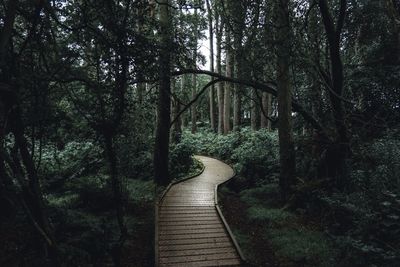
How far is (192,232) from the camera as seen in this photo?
841 cm

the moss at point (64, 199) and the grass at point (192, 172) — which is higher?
the grass at point (192, 172)

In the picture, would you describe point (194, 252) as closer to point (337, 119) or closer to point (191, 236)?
point (191, 236)

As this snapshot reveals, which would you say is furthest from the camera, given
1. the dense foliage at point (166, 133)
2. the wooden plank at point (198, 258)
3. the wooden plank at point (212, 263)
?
the wooden plank at point (198, 258)

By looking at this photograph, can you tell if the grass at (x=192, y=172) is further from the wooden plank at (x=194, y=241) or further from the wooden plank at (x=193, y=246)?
the wooden plank at (x=193, y=246)

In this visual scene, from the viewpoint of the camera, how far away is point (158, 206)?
Answer: 9828 mm

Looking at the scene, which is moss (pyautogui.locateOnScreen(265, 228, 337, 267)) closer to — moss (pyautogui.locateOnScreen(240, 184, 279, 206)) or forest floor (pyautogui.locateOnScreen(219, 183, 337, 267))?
forest floor (pyautogui.locateOnScreen(219, 183, 337, 267))

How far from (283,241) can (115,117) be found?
5.25m

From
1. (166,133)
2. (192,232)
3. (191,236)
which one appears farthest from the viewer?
(166,133)

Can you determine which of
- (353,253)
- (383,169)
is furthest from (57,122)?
(383,169)

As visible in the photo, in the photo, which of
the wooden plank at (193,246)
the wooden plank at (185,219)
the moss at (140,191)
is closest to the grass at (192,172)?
the moss at (140,191)

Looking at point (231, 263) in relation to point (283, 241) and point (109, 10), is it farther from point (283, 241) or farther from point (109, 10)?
point (109, 10)

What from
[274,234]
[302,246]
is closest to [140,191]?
[274,234]

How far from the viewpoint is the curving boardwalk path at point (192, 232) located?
23.5ft

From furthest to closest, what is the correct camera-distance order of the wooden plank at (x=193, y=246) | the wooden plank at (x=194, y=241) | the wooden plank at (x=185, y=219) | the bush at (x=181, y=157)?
the bush at (x=181, y=157) < the wooden plank at (x=185, y=219) < the wooden plank at (x=194, y=241) < the wooden plank at (x=193, y=246)
